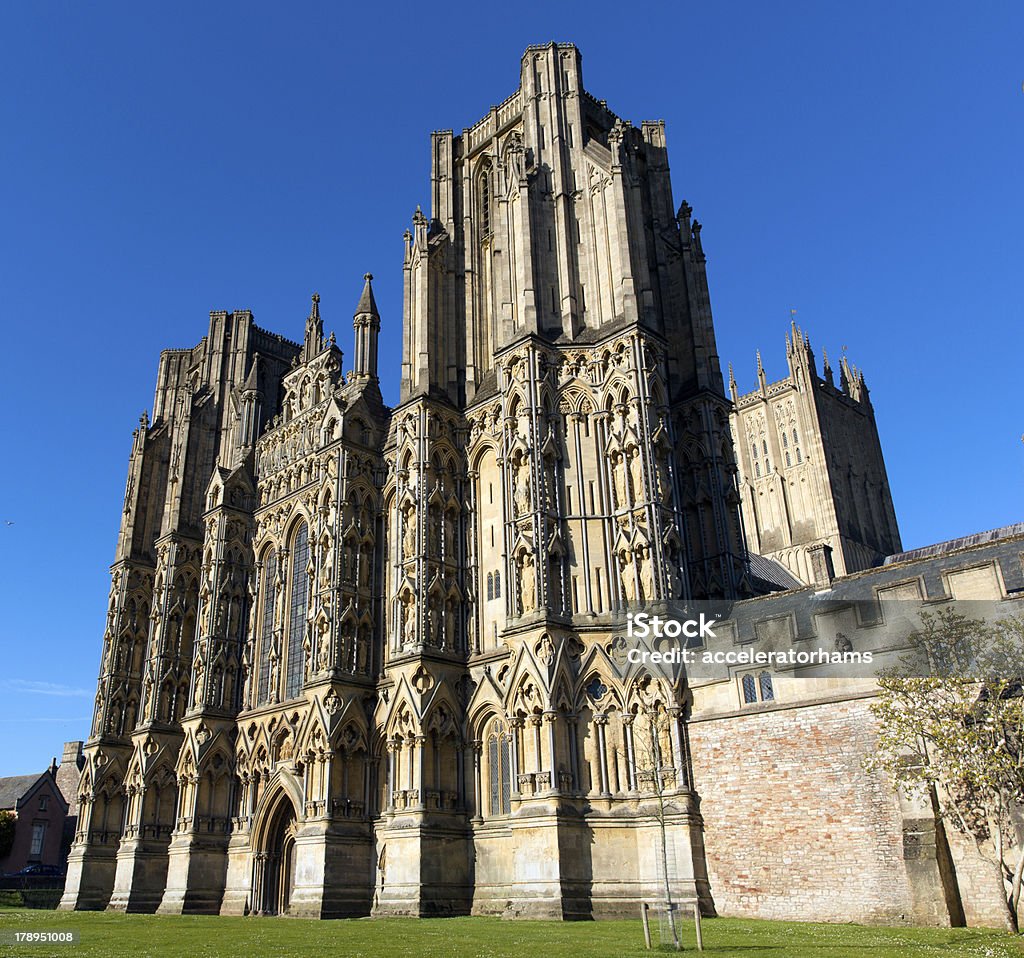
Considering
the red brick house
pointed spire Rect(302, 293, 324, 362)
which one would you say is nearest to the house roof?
the red brick house

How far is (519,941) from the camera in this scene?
1755cm

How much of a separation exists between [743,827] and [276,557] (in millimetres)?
25935

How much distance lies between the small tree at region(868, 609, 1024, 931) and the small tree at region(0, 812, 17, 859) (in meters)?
61.6

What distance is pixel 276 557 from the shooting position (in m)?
41.6

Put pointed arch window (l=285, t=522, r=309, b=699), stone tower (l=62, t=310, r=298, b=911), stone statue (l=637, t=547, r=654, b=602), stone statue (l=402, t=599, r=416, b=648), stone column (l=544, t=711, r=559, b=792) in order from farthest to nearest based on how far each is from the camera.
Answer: stone tower (l=62, t=310, r=298, b=911) → pointed arch window (l=285, t=522, r=309, b=699) → stone statue (l=402, t=599, r=416, b=648) → stone statue (l=637, t=547, r=654, b=602) → stone column (l=544, t=711, r=559, b=792)

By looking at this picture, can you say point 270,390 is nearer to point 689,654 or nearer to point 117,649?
point 117,649

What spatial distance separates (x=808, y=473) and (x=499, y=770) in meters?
48.3

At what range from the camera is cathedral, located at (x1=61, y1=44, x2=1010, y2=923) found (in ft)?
79.3

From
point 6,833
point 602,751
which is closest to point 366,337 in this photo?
point 602,751

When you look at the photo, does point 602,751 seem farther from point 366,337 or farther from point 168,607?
point 168,607

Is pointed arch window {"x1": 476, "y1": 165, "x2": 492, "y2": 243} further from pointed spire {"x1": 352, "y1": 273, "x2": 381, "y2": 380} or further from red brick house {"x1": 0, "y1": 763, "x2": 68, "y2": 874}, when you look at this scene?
red brick house {"x1": 0, "y1": 763, "x2": 68, "y2": 874}

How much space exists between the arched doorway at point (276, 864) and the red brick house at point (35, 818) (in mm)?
41363

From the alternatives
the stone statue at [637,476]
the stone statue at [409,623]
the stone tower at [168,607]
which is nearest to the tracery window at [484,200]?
the stone statue at [637,476]

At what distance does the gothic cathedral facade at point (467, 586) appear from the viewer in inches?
1027
